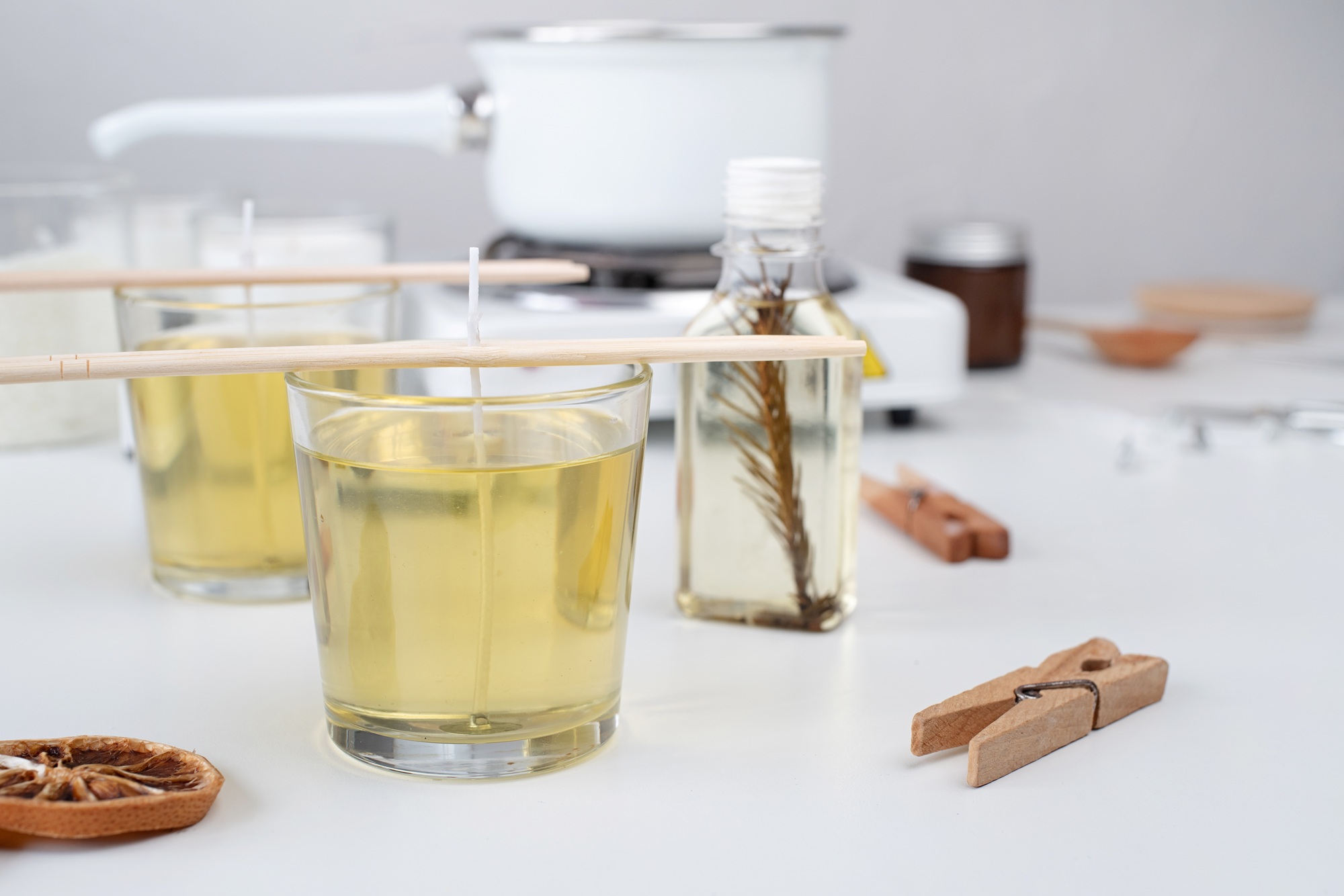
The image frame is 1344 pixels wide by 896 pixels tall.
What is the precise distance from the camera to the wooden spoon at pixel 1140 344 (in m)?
0.99

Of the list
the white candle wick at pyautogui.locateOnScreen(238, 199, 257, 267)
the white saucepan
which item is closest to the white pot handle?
the white saucepan

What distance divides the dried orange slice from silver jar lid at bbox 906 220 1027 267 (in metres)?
0.73

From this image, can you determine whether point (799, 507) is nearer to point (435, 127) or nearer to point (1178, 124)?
point (435, 127)

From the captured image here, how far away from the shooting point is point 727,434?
0.48 m

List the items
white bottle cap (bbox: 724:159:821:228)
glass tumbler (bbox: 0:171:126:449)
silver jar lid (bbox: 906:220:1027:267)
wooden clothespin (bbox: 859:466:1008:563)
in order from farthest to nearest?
silver jar lid (bbox: 906:220:1027:267) < glass tumbler (bbox: 0:171:126:449) < wooden clothespin (bbox: 859:466:1008:563) < white bottle cap (bbox: 724:159:821:228)

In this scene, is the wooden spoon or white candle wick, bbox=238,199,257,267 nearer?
white candle wick, bbox=238,199,257,267

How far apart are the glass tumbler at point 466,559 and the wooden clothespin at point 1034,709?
11 centimetres

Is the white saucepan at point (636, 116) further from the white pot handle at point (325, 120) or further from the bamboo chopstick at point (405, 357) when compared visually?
the bamboo chopstick at point (405, 357)

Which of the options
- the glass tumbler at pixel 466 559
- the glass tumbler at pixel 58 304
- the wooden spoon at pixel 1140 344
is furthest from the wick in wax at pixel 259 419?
the wooden spoon at pixel 1140 344

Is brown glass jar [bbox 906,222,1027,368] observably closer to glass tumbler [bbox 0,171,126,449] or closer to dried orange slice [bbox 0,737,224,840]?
glass tumbler [bbox 0,171,126,449]

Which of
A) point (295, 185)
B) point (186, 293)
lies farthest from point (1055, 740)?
point (295, 185)

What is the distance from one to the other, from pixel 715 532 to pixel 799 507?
0.12ft

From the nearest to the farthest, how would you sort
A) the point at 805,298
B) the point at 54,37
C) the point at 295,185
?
the point at 805,298 → the point at 54,37 → the point at 295,185

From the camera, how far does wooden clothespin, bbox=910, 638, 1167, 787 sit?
1.25 ft
